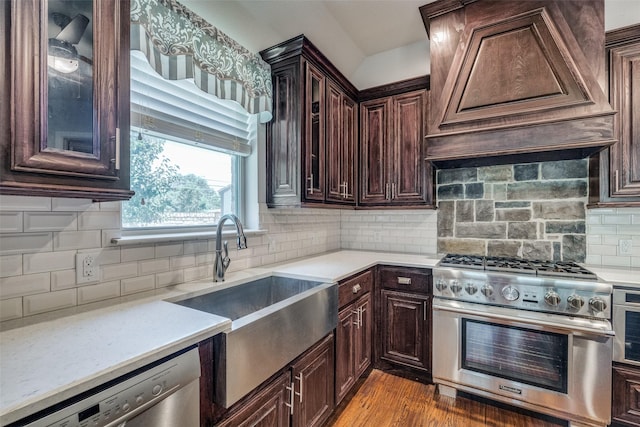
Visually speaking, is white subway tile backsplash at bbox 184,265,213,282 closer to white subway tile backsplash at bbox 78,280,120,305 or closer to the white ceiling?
white subway tile backsplash at bbox 78,280,120,305

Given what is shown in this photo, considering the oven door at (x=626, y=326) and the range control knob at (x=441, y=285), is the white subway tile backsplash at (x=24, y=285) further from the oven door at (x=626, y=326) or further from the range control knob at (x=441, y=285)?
the oven door at (x=626, y=326)

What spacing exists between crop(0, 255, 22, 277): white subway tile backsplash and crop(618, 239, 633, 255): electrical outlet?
356 cm

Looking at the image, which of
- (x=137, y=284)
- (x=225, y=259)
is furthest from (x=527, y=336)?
(x=137, y=284)

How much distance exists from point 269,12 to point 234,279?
1.84 meters

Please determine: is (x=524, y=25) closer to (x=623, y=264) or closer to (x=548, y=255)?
(x=548, y=255)

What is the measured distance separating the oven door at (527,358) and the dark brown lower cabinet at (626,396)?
6 centimetres

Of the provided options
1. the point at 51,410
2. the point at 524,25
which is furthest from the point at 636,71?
the point at 51,410

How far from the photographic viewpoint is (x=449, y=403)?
205 centimetres

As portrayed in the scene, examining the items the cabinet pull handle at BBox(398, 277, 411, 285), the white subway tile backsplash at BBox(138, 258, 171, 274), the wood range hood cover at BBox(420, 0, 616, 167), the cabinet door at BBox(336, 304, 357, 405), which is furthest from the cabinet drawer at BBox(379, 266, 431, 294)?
the white subway tile backsplash at BBox(138, 258, 171, 274)

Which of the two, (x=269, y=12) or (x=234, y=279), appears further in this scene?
(x=269, y=12)

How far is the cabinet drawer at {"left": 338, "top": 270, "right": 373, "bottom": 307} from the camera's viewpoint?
1.86 m

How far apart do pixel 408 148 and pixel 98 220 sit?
2.40 metres

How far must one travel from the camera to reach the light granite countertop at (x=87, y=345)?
0.64 metres

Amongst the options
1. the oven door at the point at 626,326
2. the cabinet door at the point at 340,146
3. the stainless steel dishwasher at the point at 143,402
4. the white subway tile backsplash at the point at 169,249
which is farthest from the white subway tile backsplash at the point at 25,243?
the oven door at the point at 626,326
